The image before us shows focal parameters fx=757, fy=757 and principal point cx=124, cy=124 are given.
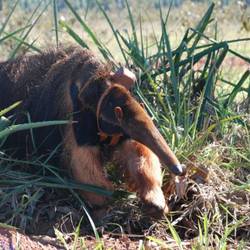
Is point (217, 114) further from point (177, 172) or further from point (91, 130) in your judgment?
point (177, 172)

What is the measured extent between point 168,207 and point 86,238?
2.21 ft

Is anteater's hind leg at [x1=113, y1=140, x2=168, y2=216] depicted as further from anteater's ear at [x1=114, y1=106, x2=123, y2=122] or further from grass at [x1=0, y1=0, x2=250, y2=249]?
anteater's ear at [x1=114, y1=106, x2=123, y2=122]

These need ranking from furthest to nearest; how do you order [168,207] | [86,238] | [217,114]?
[217,114] < [168,207] < [86,238]

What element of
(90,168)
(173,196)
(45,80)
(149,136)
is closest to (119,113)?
(149,136)

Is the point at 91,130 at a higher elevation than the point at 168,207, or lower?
higher

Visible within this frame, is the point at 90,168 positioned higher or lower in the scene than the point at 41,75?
lower

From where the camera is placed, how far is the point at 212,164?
5.18 metres

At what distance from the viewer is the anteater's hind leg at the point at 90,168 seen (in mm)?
4863

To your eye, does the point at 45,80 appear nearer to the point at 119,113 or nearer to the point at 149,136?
the point at 119,113

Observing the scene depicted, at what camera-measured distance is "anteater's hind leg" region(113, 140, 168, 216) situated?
4.66m

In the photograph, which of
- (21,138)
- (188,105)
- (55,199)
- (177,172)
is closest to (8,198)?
(55,199)

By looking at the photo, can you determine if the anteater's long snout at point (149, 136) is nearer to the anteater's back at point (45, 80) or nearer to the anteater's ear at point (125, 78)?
the anteater's ear at point (125, 78)

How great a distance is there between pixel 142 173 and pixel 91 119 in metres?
0.48

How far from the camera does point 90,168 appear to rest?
15.9 ft
